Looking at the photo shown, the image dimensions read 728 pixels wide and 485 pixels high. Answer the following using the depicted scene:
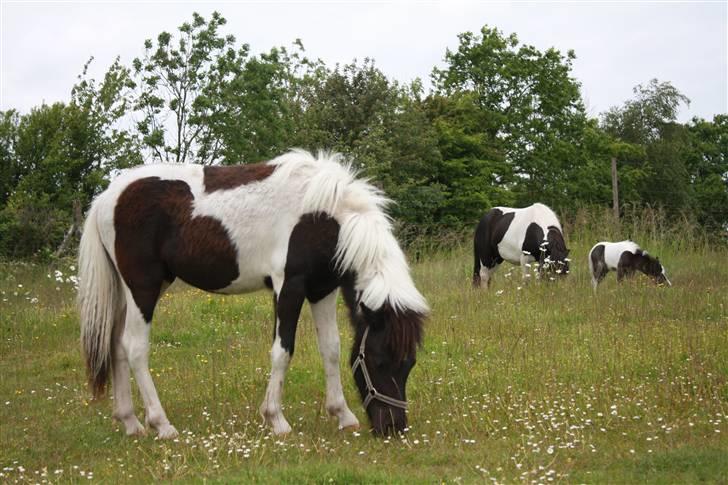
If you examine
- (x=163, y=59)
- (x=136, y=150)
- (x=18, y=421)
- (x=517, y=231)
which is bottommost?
(x=18, y=421)

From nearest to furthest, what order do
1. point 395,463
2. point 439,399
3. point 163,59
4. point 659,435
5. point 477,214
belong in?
point 395,463, point 659,435, point 439,399, point 163,59, point 477,214

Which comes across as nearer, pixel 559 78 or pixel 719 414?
pixel 719 414

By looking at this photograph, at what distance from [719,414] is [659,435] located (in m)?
0.58

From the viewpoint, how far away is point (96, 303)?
23.9ft

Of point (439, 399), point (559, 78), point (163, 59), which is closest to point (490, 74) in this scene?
point (559, 78)

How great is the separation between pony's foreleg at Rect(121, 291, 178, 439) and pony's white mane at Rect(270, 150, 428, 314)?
5.76 ft

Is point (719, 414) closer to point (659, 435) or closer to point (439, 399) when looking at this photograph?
point (659, 435)

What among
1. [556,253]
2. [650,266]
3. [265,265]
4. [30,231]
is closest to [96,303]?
[265,265]

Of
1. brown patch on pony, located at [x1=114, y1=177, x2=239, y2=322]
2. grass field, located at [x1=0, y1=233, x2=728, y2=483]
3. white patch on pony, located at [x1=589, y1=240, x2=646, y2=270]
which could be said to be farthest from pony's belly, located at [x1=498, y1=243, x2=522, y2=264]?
brown patch on pony, located at [x1=114, y1=177, x2=239, y2=322]

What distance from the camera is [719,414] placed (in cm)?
624

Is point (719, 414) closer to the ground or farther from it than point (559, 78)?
closer to the ground

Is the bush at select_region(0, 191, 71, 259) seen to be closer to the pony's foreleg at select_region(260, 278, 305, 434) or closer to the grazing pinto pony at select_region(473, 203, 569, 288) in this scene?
the grazing pinto pony at select_region(473, 203, 569, 288)

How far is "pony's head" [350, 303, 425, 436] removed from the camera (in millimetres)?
6082

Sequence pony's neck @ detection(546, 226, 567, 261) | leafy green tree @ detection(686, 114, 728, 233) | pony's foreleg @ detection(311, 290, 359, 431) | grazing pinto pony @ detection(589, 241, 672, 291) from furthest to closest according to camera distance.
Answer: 1. leafy green tree @ detection(686, 114, 728, 233)
2. grazing pinto pony @ detection(589, 241, 672, 291)
3. pony's neck @ detection(546, 226, 567, 261)
4. pony's foreleg @ detection(311, 290, 359, 431)
